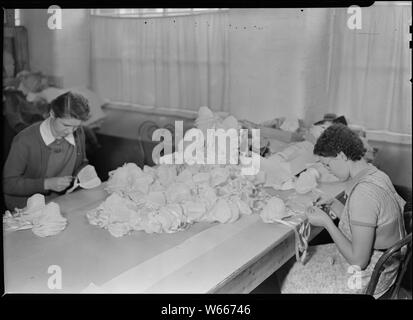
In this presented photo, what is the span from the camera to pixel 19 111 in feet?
5.56

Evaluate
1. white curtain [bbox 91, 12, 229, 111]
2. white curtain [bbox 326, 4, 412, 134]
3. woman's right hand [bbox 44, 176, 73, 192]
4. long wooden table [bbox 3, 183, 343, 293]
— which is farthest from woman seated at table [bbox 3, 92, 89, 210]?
white curtain [bbox 326, 4, 412, 134]

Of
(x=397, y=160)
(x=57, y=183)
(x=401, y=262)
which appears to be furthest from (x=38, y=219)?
(x=397, y=160)

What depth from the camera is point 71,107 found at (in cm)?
160

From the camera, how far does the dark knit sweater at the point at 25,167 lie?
1529mm

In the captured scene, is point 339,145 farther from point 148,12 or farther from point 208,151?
point 148,12

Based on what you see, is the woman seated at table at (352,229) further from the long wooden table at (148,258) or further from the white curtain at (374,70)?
the white curtain at (374,70)

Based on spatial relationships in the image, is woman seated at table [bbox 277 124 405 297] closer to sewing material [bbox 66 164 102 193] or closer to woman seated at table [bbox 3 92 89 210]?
sewing material [bbox 66 164 102 193]

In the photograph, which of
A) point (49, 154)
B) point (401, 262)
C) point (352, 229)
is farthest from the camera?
point (49, 154)

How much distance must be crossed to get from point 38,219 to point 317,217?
83cm

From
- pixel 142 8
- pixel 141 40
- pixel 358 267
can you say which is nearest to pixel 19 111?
pixel 141 40
